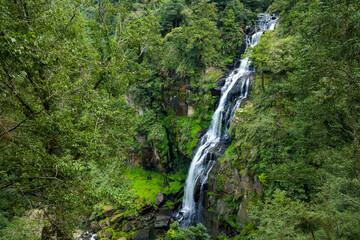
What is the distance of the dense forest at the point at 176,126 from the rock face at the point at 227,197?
0.10 m

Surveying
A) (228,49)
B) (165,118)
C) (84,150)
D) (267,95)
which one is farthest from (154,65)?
(84,150)

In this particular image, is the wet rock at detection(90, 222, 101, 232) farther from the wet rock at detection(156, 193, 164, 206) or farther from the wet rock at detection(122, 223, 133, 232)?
the wet rock at detection(156, 193, 164, 206)

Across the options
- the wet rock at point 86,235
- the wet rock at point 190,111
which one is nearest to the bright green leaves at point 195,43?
the wet rock at point 190,111

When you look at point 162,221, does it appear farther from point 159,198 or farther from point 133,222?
point 159,198

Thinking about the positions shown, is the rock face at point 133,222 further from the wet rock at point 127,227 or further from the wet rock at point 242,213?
the wet rock at point 242,213

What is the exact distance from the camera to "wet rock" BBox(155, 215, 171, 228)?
55.2ft

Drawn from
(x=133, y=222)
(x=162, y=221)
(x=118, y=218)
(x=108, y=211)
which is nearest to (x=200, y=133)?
(x=162, y=221)

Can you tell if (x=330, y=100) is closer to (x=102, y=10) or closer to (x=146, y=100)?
(x=102, y=10)

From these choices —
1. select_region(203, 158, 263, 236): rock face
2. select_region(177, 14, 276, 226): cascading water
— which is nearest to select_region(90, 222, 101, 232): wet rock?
select_region(177, 14, 276, 226): cascading water

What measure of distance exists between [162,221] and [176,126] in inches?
387

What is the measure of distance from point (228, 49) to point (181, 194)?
17.7 metres

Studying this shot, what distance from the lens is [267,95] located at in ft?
45.1

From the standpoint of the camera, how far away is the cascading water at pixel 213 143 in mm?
15977

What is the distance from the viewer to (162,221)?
1727cm
